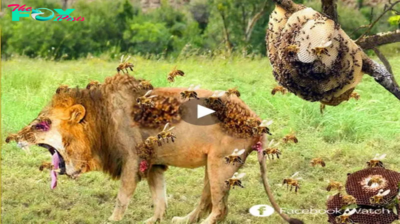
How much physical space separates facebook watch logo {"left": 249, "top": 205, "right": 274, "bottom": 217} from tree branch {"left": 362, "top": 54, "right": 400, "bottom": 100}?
222 cm

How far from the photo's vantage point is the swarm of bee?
11.6ft

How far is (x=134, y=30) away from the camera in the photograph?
1936 cm

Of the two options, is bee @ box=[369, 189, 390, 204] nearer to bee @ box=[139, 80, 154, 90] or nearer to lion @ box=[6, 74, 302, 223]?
lion @ box=[6, 74, 302, 223]

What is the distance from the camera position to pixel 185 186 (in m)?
6.69

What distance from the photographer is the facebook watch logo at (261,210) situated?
572 cm

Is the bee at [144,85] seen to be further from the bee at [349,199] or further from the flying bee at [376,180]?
the flying bee at [376,180]

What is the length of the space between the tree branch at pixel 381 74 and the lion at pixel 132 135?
4.04ft

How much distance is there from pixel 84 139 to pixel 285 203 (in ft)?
6.51

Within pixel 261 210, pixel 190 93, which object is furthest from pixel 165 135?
pixel 261 210

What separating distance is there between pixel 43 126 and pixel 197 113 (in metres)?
0.96

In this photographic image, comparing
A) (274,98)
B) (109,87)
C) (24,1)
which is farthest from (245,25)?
(109,87)

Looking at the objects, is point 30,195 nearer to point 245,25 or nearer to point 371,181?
point 371,181

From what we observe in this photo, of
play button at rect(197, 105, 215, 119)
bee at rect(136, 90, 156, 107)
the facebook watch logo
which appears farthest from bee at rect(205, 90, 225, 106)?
the facebook watch logo

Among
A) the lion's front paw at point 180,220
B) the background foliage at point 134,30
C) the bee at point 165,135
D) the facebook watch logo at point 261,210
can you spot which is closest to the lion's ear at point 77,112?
the bee at point 165,135
